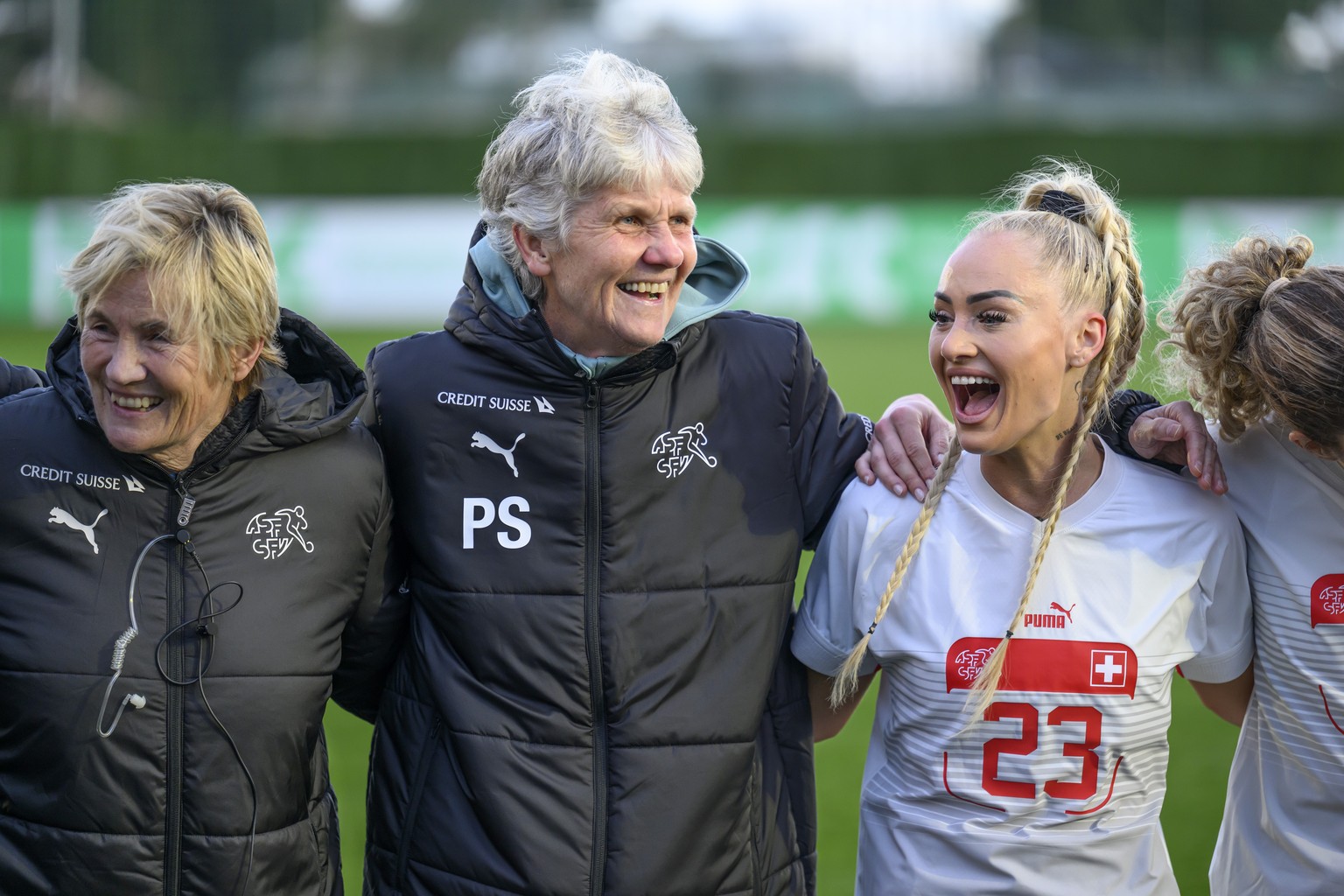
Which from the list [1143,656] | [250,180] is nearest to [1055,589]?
[1143,656]

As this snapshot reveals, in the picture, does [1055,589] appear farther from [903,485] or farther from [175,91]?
[175,91]

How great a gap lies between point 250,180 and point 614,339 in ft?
64.9

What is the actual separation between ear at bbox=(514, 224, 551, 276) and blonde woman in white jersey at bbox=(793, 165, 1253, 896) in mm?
726

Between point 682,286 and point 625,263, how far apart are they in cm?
20

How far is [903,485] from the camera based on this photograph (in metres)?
2.63

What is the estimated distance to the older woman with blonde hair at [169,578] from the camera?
2336 millimetres

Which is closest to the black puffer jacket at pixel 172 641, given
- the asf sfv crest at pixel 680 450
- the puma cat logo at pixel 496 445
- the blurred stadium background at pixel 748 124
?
the puma cat logo at pixel 496 445

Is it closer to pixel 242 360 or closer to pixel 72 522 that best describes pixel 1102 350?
pixel 242 360

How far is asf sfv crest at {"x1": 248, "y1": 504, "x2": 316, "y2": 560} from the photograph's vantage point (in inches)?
97.3

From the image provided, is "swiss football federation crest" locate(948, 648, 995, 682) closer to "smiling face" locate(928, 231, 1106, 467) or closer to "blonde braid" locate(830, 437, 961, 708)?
"blonde braid" locate(830, 437, 961, 708)

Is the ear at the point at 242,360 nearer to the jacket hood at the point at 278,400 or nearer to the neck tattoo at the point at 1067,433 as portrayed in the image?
the jacket hood at the point at 278,400

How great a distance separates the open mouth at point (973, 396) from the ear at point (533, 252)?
0.78 meters

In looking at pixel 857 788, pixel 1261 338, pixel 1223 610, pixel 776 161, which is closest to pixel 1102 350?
pixel 1261 338

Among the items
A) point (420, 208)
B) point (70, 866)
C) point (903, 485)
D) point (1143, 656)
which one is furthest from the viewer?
point (420, 208)
